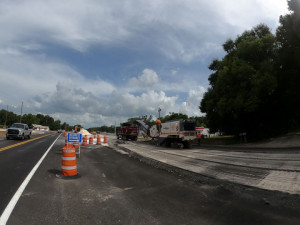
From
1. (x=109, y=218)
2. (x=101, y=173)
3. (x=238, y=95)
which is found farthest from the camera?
→ (x=238, y=95)

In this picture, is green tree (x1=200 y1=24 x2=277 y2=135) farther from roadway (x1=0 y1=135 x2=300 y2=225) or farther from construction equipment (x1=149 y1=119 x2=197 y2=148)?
roadway (x1=0 y1=135 x2=300 y2=225)

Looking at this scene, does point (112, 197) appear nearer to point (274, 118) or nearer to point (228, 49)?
point (274, 118)

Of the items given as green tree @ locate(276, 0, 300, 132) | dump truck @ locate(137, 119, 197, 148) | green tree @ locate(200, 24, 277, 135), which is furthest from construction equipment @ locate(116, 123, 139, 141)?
green tree @ locate(276, 0, 300, 132)

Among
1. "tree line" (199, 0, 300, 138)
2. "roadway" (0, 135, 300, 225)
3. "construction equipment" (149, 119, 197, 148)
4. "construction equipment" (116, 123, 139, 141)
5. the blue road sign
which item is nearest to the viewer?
"roadway" (0, 135, 300, 225)

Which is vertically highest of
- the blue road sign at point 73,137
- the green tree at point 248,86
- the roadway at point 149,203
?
the green tree at point 248,86

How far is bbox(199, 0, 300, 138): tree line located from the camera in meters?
25.2

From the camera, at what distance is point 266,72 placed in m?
25.3

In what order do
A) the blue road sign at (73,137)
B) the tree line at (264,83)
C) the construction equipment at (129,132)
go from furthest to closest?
the construction equipment at (129,132), the tree line at (264,83), the blue road sign at (73,137)

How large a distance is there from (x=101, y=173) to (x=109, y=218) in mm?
4824

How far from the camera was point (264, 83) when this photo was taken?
2480cm

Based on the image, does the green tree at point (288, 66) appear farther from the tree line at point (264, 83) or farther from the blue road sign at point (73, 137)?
the blue road sign at point (73, 137)

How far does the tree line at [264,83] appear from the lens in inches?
994

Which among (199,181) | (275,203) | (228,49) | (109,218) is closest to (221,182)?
(199,181)

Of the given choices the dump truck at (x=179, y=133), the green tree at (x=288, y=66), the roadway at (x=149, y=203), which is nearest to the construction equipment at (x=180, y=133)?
the dump truck at (x=179, y=133)
